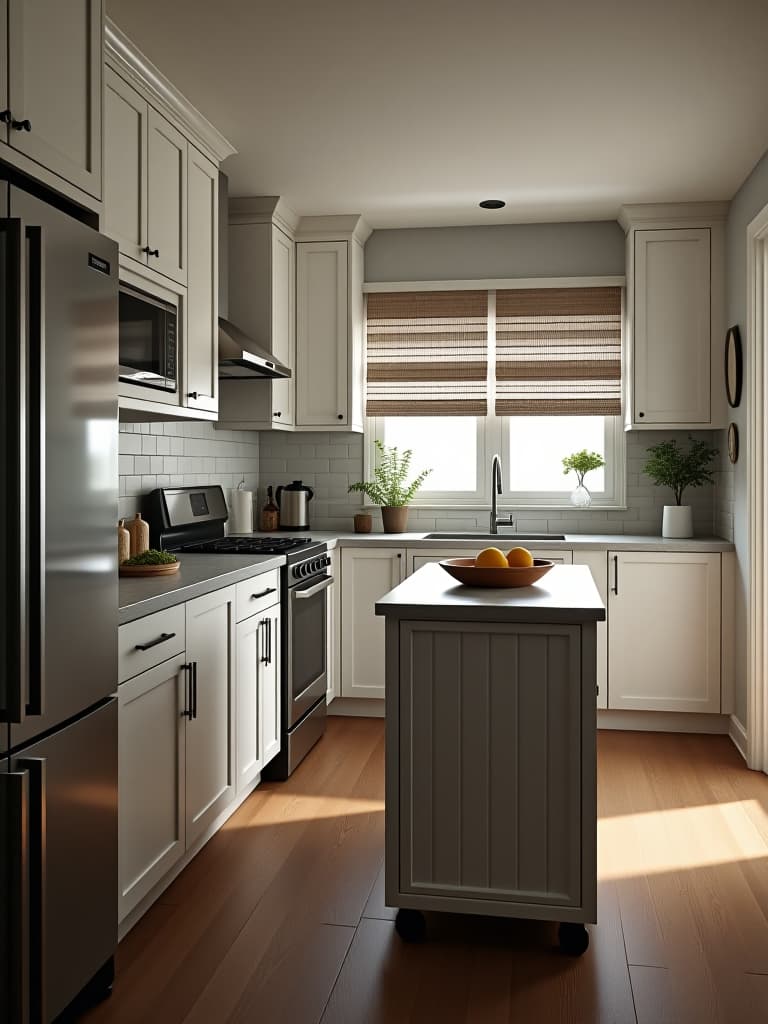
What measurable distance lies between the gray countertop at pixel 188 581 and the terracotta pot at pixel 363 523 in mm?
1375

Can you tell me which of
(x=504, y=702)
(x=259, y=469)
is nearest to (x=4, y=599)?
(x=504, y=702)

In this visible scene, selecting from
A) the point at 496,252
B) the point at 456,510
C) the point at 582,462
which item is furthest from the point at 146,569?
the point at 496,252

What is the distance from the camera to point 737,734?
429cm

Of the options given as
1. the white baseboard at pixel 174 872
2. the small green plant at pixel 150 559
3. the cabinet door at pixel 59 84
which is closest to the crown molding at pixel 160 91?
the cabinet door at pixel 59 84

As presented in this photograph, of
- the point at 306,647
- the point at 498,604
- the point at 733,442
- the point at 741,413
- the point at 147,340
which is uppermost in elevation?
the point at 147,340

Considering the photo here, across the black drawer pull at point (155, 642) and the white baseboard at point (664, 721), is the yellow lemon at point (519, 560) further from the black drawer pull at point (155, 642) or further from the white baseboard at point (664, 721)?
the white baseboard at point (664, 721)

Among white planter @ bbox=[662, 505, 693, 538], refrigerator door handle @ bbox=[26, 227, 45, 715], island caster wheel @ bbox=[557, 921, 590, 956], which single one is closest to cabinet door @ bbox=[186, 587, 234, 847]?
refrigerator door handle @ bbox=[26, 227, 45, 715]

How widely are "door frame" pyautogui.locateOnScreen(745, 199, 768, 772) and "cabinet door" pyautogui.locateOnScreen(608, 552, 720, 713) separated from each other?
1.29ft

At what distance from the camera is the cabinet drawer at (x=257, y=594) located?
3.23 m

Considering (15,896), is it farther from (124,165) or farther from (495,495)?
(495,495)

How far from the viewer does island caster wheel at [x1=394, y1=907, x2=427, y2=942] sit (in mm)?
2459

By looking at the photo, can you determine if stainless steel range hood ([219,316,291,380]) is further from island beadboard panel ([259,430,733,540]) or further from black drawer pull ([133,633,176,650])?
black drawer pull ([133,633,176,650])

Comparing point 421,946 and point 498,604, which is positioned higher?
point 498,604

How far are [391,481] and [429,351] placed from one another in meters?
0.79
